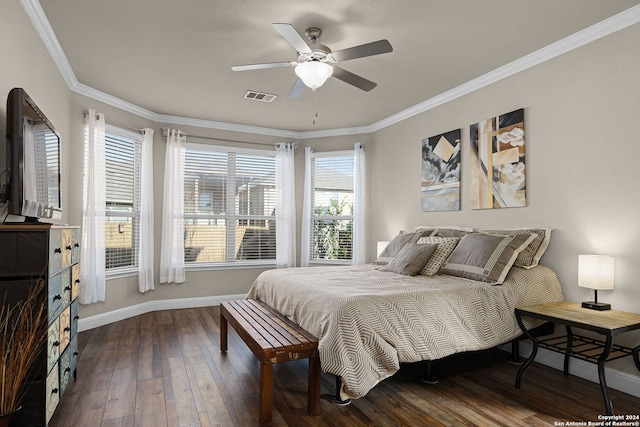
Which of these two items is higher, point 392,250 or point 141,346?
point 392,250

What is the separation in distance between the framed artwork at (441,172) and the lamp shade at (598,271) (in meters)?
1.53

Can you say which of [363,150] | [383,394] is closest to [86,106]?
[363,150]

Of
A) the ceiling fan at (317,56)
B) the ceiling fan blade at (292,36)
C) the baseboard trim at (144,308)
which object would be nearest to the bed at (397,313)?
the ceiling fan at (317,56)

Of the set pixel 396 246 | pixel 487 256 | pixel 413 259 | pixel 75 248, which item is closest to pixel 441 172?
pixel 396 246

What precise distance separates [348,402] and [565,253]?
83.3 inches

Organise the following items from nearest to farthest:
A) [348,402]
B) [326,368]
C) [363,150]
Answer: [326,368], [348,402], [363,150]

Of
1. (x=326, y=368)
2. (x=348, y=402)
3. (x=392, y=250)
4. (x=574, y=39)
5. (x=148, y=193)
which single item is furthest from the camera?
(x=148, y=193)

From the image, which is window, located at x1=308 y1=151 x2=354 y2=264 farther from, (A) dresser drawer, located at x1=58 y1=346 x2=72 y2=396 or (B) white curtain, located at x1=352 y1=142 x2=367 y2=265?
(A) dresser drawer, located at x1=58 y1=346 x2=72 y2=396

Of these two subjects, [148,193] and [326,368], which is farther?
[148,193]

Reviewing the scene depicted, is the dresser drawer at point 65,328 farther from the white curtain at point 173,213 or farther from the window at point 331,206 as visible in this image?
the window at point 331,206

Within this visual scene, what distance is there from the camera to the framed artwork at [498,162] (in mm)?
3494

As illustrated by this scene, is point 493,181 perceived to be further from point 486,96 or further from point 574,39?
point 574,39

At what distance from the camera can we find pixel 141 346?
3.65m

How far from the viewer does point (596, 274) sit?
2.71 metres
